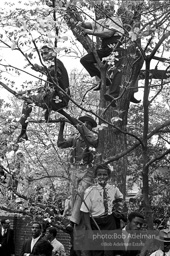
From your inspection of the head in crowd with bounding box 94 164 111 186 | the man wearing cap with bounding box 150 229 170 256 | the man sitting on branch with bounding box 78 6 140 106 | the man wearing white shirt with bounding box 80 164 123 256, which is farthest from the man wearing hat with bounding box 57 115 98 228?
the man wearing cap with bounding box 150 229 170 256

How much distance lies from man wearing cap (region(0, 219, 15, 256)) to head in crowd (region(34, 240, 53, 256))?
4.42 meters

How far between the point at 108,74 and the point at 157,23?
3.77 meters

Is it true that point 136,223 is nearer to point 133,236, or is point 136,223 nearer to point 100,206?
point 133,236

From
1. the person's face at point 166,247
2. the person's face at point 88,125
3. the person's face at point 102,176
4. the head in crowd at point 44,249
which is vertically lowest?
the person's face at point 166,247

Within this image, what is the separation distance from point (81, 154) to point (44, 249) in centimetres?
207

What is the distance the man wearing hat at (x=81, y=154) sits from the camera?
24.6ft

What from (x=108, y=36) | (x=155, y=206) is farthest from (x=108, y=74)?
(x=155, y=206)

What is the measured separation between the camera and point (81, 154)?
8359 mm

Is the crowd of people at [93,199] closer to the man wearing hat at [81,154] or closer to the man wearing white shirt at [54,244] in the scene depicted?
the man wearing hat at [81,154]

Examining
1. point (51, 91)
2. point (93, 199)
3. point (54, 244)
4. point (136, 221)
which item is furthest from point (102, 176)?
point (54, 244)

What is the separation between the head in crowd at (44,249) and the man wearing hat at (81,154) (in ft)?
5.96

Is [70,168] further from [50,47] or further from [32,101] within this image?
[50,47]

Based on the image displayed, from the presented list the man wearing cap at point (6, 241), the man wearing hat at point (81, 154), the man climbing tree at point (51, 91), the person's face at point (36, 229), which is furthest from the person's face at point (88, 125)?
the man wearing cap at point (6, 241)

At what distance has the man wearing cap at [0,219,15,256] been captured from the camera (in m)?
13.8
